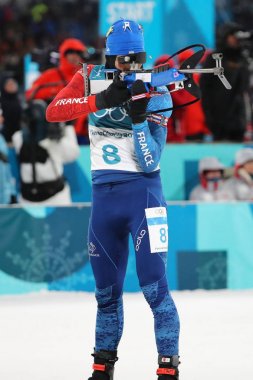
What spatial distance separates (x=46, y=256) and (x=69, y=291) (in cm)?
35

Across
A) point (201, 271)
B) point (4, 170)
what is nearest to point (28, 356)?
point (201, 271)

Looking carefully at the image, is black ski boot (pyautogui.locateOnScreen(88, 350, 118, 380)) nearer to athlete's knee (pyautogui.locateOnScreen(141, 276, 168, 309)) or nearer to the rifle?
athlete's knee (pyautogui.locateOnScreen(141, 276, 168, 309))

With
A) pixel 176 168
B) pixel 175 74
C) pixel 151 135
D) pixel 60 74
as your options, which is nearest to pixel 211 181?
pixel 176 168

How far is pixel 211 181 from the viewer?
32.1 ft

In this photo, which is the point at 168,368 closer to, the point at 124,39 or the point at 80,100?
the point at 80,100

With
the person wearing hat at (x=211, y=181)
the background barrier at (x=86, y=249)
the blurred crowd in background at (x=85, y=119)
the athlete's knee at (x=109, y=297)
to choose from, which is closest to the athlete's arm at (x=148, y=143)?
the athlete's knee at (x=109, y=297)

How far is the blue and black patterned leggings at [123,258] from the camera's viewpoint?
16.9 ft

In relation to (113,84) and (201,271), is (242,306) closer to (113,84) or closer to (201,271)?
(201,271)

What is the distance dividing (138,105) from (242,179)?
4.96 metres

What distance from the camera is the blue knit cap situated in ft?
16.9

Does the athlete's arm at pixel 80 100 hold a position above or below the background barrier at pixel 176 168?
below

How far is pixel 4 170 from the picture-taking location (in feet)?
30.0

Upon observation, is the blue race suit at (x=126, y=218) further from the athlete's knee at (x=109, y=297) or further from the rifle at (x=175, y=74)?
the rifle at (x=175, y=74)

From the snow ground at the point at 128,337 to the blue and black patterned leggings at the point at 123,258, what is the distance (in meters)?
0.51
